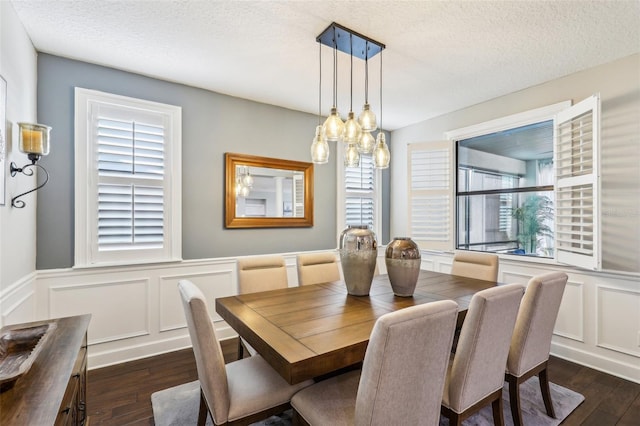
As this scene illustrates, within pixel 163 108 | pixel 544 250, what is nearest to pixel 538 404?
pixel 544 250

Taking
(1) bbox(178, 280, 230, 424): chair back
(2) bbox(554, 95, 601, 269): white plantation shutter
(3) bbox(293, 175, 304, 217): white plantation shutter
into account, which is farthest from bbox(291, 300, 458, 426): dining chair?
(3) bbox(293, 175, 304, 217): white plantation shutter

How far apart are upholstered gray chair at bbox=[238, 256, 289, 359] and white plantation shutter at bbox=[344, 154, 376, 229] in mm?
1769

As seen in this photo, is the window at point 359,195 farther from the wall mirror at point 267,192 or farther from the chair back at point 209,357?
the chair back at point 209,357

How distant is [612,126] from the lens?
8.68 feet

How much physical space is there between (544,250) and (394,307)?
7.77ft

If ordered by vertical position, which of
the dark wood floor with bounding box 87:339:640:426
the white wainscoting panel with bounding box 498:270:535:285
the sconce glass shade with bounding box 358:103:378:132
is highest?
the sconce glass shade with bounding box 358:103:378:132

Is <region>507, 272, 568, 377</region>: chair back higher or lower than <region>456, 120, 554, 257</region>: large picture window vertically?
lower

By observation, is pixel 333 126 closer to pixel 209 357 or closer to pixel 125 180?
pixel 209 357

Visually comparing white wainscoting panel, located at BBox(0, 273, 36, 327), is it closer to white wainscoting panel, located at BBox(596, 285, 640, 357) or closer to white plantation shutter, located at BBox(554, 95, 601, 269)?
white plantation shutter, located at BBox(554, 95, 601, 269)

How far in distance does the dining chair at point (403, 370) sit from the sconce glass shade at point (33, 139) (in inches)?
89.5

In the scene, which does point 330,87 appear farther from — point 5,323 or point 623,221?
point 5,323

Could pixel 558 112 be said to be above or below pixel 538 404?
above

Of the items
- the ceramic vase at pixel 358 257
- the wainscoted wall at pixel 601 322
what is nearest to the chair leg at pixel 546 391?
the wainscoted wall at pixel 601 322

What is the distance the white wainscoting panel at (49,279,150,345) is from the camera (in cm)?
257
